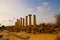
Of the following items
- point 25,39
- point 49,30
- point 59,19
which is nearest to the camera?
point 25,39

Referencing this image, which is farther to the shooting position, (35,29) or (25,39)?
(35,29)

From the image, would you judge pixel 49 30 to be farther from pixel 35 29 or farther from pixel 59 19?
pixel 59 19

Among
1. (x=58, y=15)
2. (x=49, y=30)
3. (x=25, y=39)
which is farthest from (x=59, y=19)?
(x=25, y=39)

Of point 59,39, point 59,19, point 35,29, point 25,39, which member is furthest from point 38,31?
point 59,19

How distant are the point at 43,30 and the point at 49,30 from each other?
101cm

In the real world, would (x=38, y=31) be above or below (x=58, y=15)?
below

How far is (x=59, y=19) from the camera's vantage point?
41.5 metres

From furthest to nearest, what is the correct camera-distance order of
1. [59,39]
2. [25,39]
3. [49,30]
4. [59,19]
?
[59,19], [49,30], [25,39], [59,39]

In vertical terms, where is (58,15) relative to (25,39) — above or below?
above

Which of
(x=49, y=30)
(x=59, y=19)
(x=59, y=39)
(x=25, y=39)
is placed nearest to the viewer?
→ (x=59, y=39)

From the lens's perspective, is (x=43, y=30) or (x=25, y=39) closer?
(x=25, y=39)

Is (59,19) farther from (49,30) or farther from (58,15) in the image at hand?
(49,30)

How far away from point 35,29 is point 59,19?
22.6 m

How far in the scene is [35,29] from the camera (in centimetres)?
2098
